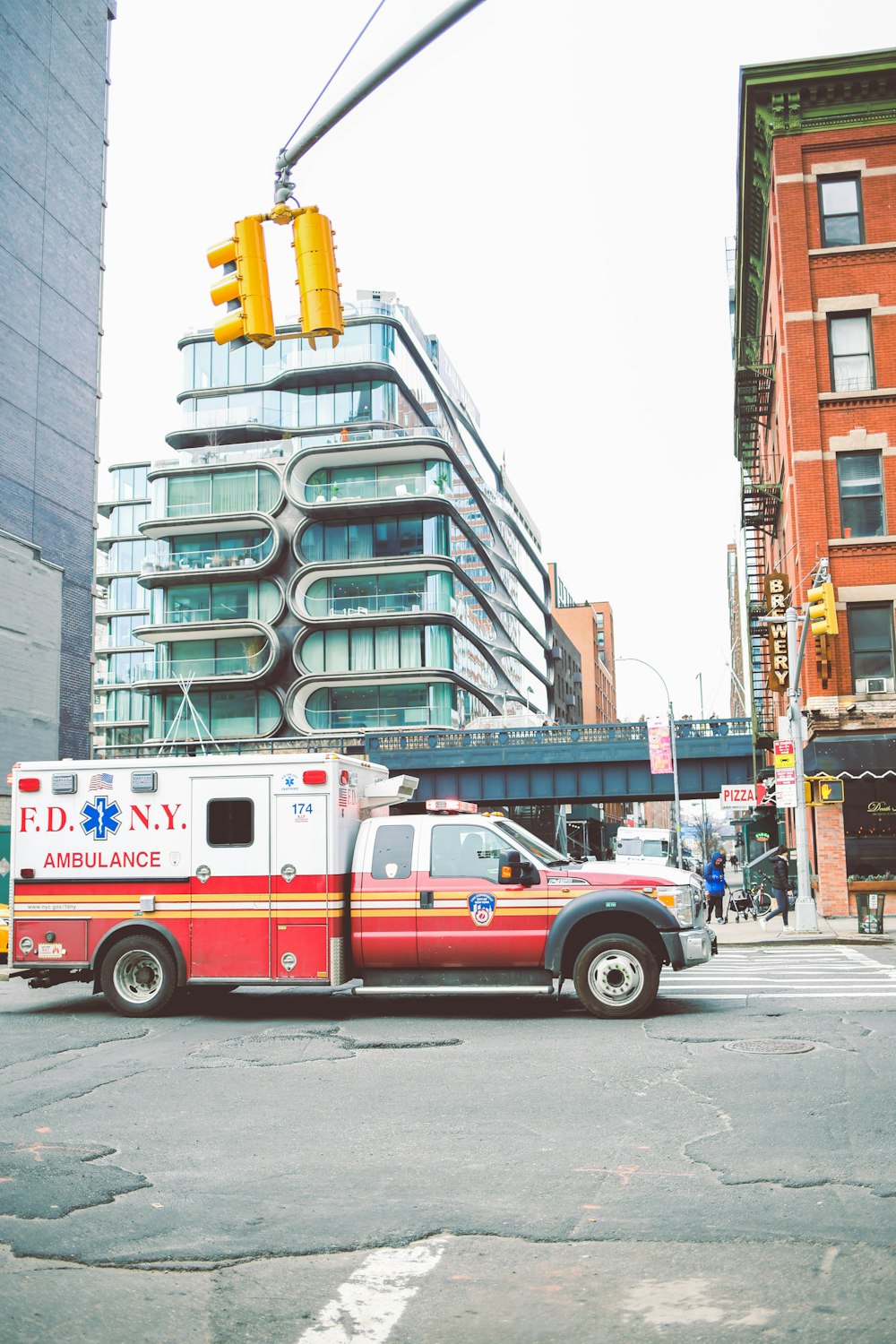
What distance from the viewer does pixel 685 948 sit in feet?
40.3

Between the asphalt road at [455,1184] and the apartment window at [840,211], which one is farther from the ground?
the apartment window at [840,211]

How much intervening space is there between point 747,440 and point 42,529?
2441 cm

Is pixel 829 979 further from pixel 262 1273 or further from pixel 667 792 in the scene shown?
pixel 667 792

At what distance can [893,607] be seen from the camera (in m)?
30.9

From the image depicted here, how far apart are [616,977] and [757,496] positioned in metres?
29.1

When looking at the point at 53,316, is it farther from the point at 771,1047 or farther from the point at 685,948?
the point at 771,1047

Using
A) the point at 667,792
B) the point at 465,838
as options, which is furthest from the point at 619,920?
the point at 667,792

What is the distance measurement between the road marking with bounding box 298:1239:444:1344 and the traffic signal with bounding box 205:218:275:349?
5729mm

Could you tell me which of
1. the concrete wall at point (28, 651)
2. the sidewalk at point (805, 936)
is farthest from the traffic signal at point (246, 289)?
the concrete wall at point (28, 651)

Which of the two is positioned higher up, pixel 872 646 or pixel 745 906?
pixel 872 646

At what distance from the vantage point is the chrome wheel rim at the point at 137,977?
13.4 metres

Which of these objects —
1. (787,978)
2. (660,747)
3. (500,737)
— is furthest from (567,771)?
(787,978)

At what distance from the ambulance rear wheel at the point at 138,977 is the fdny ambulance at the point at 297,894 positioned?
19mm

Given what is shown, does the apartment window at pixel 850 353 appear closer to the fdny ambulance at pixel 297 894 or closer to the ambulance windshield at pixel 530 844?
the fdny ambulance at pixel 297 894
